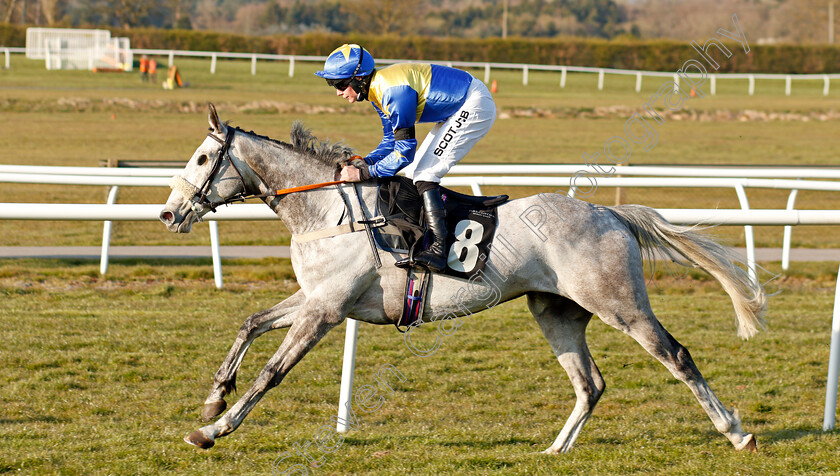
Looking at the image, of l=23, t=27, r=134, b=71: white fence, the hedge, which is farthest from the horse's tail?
the hedge

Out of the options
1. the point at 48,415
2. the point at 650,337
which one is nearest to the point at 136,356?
the point at 48,415

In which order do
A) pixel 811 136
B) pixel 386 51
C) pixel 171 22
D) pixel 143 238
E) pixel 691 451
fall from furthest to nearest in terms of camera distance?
1. pixel 171 22
2. pixel 386 51
3. pixel 811 136
4. pixel 143 238
5. pixel 691 451

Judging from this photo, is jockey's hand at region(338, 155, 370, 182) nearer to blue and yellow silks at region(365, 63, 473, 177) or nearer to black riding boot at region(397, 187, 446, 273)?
blue and yellow silks at region(365, 63, 473, 177)

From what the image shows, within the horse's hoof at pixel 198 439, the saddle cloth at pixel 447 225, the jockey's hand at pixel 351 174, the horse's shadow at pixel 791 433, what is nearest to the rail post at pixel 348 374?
the saddle cloth at pixel 447 225

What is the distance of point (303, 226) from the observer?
3758 mm

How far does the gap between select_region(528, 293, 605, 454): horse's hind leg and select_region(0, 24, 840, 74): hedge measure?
3186 centimetres

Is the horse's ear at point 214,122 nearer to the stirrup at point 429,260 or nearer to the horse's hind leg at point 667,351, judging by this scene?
the stirrup at point 429,260

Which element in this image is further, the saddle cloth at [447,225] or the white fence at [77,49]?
the white fence at [77,49]

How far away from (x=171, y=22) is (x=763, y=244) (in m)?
64.1

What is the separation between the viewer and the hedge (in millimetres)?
36094

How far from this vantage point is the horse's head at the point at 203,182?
3.67 meters

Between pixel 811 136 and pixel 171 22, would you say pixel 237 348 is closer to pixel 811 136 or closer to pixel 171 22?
pixel 811 136

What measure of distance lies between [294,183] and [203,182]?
0.38 meters

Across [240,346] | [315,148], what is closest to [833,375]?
[315,148]
